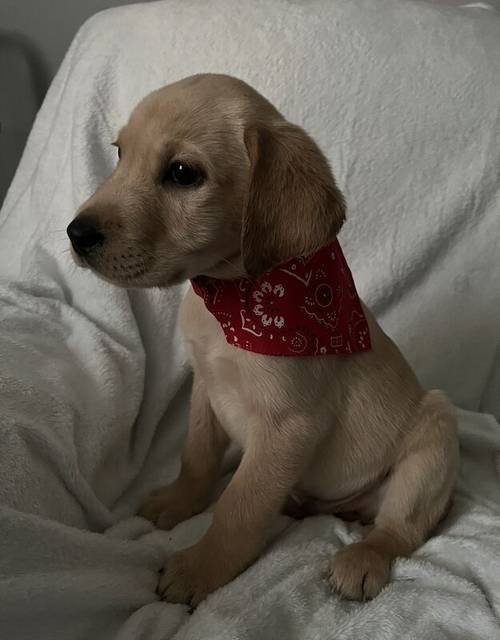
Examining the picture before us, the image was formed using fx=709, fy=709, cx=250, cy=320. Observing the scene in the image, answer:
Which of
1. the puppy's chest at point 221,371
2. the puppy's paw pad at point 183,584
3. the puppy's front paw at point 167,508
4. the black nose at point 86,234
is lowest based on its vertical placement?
the puppy's front paw at point 167,508

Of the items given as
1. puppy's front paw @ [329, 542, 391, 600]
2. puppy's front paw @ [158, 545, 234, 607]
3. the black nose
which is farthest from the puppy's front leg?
the black nose

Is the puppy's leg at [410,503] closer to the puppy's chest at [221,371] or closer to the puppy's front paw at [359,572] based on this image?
the puppy's front paw at [359,572]

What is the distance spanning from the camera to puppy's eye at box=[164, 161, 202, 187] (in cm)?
119

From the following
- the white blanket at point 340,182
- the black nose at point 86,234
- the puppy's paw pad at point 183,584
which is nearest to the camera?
the black nose at point 86,234

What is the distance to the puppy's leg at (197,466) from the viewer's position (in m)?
1.57

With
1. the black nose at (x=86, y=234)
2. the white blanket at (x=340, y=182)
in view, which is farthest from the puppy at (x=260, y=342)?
the white blanket at (x=340, y=182)

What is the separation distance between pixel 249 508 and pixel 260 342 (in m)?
0.32

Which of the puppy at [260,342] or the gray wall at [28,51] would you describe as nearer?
the puppy at [260,342]

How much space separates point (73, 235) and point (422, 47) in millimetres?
1236

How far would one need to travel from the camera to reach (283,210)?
117cm

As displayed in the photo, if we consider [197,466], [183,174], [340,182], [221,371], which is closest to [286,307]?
[221,371]

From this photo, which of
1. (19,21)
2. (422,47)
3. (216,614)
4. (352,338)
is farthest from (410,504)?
(19,21)

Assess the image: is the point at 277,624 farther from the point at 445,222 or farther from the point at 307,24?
the point at 307,24

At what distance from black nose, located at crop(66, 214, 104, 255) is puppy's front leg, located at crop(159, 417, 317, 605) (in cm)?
48
